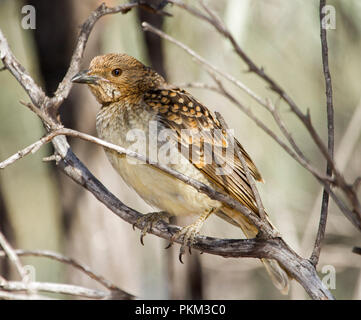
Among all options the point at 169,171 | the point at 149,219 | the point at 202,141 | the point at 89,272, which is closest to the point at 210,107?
the point at 202,141

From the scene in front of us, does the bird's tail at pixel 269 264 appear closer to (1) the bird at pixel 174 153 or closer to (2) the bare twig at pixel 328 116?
(1) the bird at pixel 174 153

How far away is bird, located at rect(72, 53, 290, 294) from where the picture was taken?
3.42 metres

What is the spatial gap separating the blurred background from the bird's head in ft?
2.60

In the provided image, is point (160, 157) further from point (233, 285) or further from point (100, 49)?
point (233, 285)

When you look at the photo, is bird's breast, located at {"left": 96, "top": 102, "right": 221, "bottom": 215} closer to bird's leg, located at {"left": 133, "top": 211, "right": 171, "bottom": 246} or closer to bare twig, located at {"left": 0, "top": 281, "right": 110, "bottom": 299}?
bird's leg, located at {"left": 133, "top": 211, "right": 171, "bottom": 246}

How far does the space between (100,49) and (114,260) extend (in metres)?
1.95

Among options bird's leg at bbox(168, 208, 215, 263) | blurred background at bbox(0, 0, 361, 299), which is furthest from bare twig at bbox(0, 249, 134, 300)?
blurred background at bbox(0, 0, 361, 299)

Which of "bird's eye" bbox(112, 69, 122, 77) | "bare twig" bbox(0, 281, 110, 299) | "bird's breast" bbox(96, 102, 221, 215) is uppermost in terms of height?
"bird's eye" bbox(112, 69, 122, 77)

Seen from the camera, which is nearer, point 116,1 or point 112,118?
point 112,118

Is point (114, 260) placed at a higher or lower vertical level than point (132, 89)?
lower

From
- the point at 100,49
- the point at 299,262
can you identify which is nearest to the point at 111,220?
the point at 100,49

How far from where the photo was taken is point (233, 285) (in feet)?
23.8

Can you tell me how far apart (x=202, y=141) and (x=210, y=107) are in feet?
8.43

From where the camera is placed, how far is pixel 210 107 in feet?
20.2
